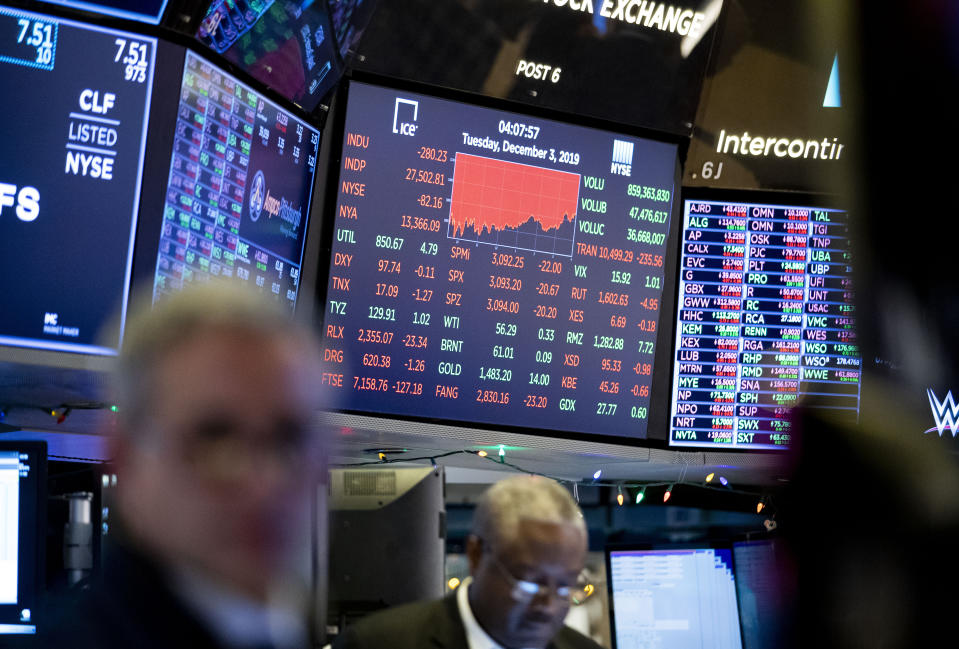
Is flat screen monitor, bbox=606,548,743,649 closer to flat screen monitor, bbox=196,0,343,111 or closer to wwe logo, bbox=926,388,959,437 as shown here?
flat screen monitor, bbox=196,0,343,111

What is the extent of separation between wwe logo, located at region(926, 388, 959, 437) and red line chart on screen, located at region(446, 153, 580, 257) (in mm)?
2678

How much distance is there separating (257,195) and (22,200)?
683 mm

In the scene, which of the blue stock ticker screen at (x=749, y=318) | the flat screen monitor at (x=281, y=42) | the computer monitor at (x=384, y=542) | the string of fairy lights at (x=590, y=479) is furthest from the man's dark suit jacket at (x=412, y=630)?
the blue stock ticker screen at (x=749, y=318)

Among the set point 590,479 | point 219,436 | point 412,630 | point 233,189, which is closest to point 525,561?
point 412,630

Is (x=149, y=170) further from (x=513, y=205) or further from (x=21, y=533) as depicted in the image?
(x=513, y=205)

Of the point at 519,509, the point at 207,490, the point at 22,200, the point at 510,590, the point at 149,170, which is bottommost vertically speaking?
the point at 510,590

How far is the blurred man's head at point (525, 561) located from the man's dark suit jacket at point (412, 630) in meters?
0.07

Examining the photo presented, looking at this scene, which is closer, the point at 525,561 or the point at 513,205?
the point at 525,561

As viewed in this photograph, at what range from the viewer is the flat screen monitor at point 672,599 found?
3656 mm

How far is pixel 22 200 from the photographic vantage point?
2.34 meters

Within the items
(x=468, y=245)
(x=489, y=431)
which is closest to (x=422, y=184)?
(x=468, y=245)

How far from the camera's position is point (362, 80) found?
322cm

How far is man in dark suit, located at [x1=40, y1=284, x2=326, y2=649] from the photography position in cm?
71

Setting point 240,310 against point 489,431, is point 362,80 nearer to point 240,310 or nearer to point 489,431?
point 489,431
